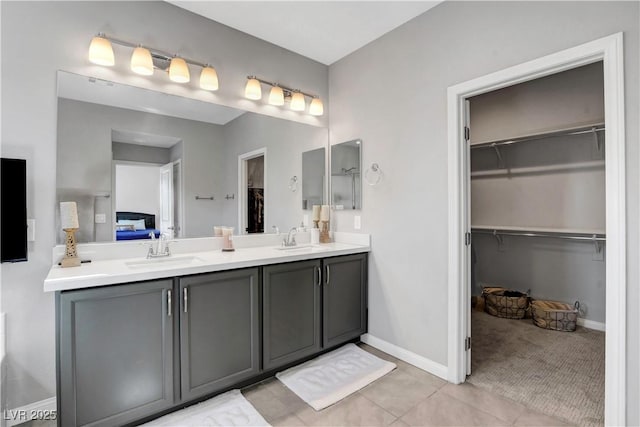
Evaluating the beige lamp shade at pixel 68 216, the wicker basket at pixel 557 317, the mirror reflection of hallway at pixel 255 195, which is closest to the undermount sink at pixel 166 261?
the beige lamp shade at pixel 68 216

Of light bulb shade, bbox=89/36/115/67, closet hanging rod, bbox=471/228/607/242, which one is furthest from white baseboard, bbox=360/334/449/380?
light bulb shade, bbox=89/36/115/67

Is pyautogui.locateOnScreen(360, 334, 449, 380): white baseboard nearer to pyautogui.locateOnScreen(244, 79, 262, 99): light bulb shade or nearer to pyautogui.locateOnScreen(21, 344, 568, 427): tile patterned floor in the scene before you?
pyautogui.locateOnScreen(21, 344, 568, 427): tile patterned floor

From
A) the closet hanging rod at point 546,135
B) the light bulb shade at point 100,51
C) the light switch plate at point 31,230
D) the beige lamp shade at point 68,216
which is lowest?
the light switch plate at point 31,230

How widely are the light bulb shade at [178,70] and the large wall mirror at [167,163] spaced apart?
164 millimetres

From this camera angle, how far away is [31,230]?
180 centimetres

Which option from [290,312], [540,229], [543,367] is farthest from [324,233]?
[540,229]

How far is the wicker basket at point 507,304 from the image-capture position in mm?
3422

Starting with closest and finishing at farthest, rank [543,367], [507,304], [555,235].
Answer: [543,367], [555,235], [507,304]

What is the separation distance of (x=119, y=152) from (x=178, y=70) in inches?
26.7

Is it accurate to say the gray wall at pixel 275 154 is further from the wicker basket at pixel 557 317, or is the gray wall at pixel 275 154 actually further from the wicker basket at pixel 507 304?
the wicker basket at pixel 557 317

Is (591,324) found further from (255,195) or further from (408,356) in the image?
(255,195)

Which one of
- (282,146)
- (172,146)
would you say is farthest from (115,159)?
(282,146)

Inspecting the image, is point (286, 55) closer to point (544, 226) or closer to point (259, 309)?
→ point (259, 309)

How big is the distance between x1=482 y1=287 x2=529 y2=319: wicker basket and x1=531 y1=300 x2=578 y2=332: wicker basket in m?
0.13
